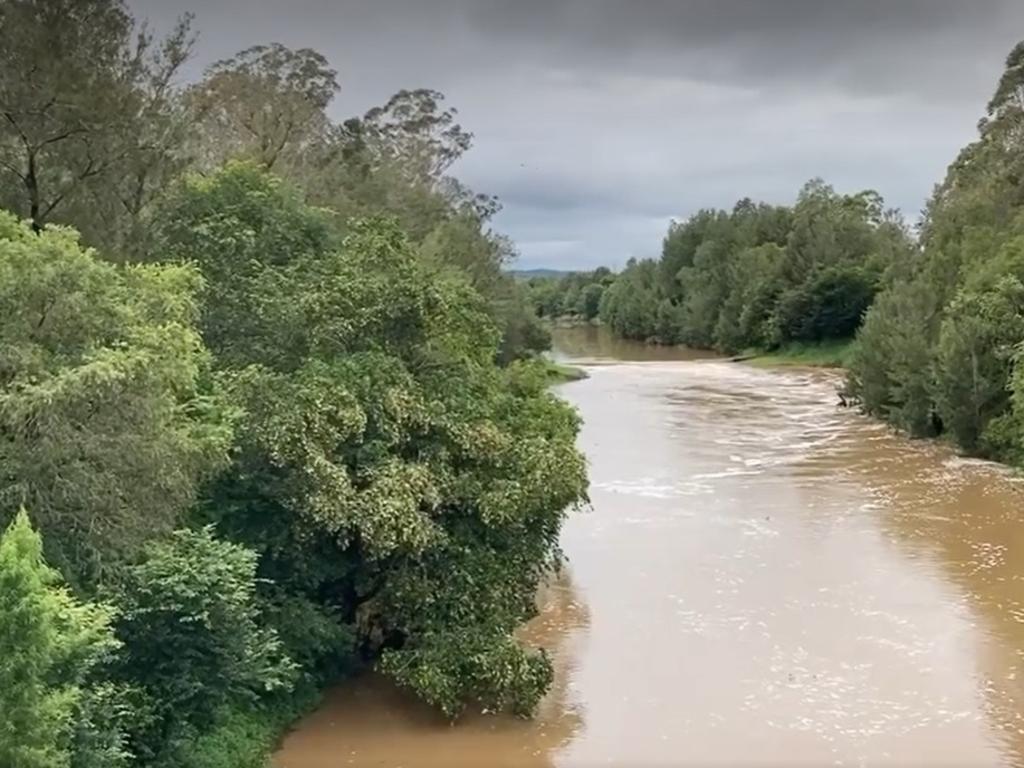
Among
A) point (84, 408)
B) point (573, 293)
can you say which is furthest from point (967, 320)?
point (573, 293)

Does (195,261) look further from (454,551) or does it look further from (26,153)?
(454,551)

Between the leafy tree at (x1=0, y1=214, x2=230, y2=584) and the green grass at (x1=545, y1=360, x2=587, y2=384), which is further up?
the leafy tree at (x1=0, y1=214, x2=230, y2=584)

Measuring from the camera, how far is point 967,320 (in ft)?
123

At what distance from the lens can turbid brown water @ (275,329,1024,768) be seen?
16.5m

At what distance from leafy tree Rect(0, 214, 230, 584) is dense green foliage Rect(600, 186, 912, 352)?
2274 inches

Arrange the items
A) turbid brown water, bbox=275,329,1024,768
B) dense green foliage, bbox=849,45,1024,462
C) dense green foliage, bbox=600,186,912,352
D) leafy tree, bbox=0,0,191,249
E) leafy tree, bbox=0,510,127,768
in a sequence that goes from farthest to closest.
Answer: dense green foliage, bbox=600,186,912,352 < dense green foliage, bbox=849,45,1024,462 < leafy tree, bbox=0,0,191,249 < turbid brown water, bbox=275,329,1024,768 < leafy tree, bbox=0,510,127,768

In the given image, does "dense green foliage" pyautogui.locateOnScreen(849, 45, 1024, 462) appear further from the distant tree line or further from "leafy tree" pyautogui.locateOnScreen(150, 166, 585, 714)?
"leafy tree" pyautogui.locateOnScreen(150, 166, 585, 714)

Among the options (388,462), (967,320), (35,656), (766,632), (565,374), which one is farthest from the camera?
(565,374)

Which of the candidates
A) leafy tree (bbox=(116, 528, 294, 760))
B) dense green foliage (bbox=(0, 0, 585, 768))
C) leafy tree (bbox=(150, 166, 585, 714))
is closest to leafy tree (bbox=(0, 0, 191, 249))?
dense green foliage (bbox=(0, 0, 585, 768))

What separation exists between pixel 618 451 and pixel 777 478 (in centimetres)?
717

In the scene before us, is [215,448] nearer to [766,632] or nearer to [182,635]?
[182,635]

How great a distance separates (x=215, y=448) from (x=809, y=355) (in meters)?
66.0

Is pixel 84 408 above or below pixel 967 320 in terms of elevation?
below

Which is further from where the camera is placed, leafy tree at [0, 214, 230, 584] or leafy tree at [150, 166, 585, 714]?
leafy tree at [150, 166, 585, 714]
